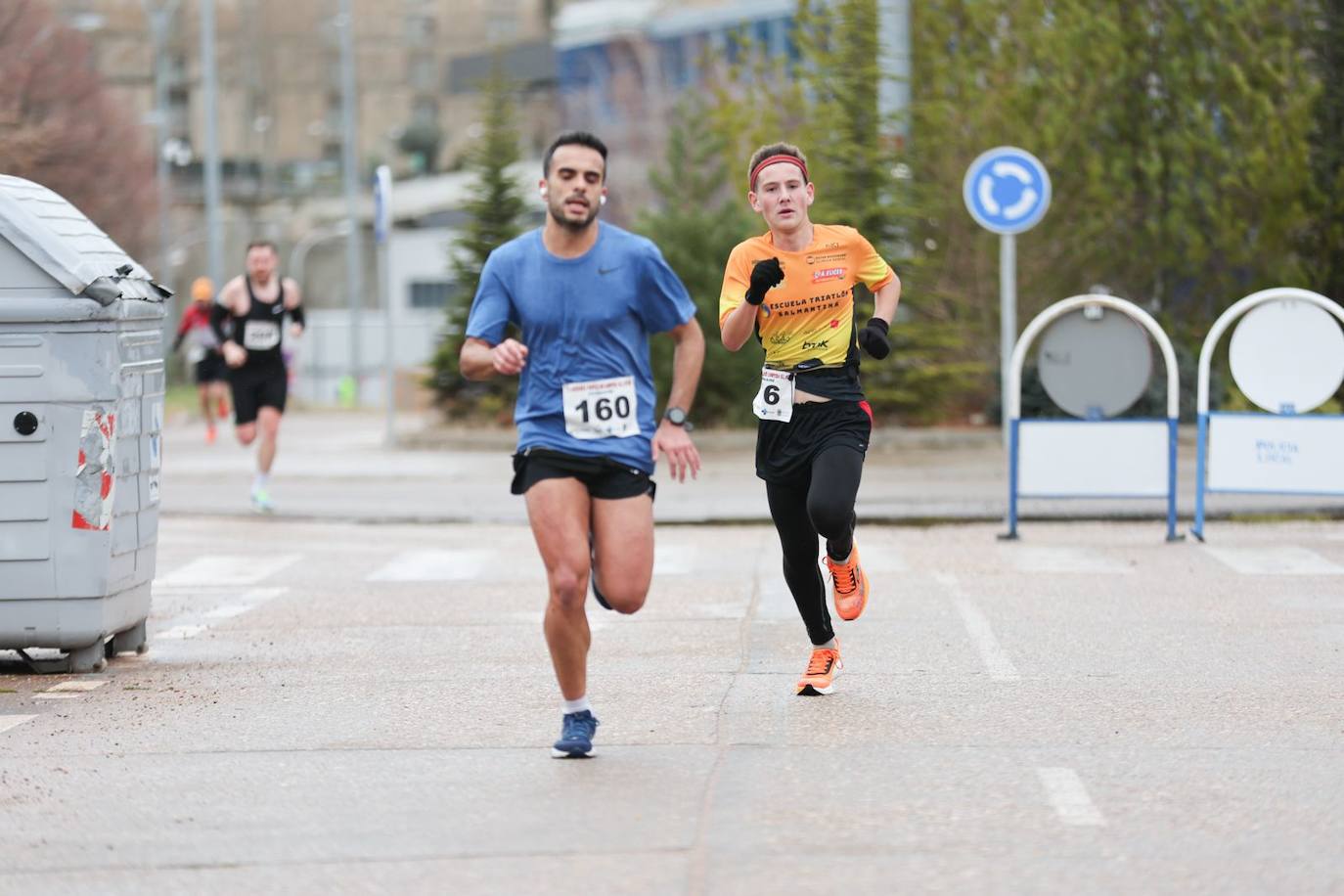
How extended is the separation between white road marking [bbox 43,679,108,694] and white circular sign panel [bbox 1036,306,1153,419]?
6.65m

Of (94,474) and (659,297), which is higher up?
(659,297)

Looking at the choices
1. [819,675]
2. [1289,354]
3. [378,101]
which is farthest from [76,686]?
[378,101]

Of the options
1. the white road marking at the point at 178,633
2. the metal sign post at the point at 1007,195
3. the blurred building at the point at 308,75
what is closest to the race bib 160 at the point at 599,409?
the white road marking at the point at 178,633

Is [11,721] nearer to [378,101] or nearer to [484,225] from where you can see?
[484,225]

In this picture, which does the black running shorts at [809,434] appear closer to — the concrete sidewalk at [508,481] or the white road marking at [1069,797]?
the white road marking at [1069,797]

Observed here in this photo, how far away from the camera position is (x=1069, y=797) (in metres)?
6.61

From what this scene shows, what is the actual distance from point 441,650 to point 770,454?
221cm

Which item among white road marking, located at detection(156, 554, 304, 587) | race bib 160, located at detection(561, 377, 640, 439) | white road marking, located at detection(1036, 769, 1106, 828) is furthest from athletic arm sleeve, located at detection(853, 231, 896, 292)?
white road marking, located at detection(156, 554, 304, 587)

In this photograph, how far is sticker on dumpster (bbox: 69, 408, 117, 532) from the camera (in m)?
9.29

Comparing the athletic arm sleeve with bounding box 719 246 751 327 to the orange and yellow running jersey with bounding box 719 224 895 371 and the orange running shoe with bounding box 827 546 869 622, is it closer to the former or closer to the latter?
the orange and yellow running jersey with bounding box 719 224 895 371

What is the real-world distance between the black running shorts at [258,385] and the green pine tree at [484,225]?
828cm

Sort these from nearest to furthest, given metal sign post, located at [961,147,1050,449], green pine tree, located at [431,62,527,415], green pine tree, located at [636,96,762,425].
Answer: metal sign post, located at [961,147,1050,449], green pine tree, located at [636,96,762,425], green pine tree, located at [431,62,527,415]

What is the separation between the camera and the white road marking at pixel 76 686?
30.1 feet

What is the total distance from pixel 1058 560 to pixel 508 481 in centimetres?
760
